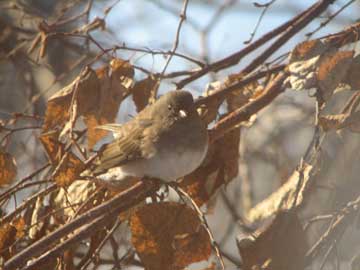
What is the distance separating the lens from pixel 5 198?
173 cm

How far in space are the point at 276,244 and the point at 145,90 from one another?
2.09 ft

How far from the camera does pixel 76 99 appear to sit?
1.82 metres

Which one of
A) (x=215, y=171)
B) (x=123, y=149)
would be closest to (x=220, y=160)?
(x=215, y=171)

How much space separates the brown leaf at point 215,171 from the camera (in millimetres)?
1915

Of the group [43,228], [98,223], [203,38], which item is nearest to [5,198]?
[43,228]

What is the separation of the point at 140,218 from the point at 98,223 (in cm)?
15

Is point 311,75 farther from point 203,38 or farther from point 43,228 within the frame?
point 203,38

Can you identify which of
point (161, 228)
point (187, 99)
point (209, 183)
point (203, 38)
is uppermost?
point (203, 38)

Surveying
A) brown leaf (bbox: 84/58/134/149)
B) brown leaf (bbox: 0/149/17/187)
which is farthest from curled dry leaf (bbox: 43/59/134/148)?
brown leaf (bbox: 0/149/17/187)

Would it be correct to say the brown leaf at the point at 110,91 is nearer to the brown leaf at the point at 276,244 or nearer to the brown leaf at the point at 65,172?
the brown leaf at the point at 65,172

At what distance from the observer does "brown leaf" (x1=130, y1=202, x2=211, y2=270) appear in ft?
5.43

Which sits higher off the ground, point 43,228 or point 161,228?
point 43,228

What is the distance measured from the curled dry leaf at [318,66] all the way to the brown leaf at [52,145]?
2.04 ft

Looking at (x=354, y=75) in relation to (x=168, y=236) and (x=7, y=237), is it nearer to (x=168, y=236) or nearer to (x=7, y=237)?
(x=168, y=236)
